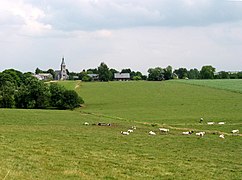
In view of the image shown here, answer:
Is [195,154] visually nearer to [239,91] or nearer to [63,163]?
[63,163]

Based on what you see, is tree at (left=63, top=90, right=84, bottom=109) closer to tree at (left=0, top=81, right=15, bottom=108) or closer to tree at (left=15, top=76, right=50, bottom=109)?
tree at (left=15, top=76, right=50, bottom=109)

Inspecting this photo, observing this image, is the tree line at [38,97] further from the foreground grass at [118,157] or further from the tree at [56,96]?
the foreground grass at [118,157]

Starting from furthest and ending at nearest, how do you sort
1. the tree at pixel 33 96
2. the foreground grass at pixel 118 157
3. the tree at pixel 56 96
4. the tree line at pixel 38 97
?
the tree at pixel 33 96 < the tree at pixel 56 96 < the tree line at pixel 38 97 < the foreground grass at pixel 118 157

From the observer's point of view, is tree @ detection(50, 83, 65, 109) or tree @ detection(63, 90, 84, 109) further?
tree @ detection(50, 83, 65, 109)

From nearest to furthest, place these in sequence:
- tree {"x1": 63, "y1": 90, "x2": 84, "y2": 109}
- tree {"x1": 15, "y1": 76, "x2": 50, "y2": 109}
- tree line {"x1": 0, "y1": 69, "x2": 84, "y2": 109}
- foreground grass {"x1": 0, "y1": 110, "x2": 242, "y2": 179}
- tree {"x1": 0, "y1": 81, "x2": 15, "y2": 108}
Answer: foreground grass {"x1": 0, "y1": 110, "x2": 242, "y2": 179}, tree {"x1": 63, "y1": 90, "x2": 84, "y2": 109}, tree line {"x1": 0, "y1": 69, "x2": 84, "y2": 109}, tree {"x1": 0, "y1": 81, "x2": 15, "y2": 108}, tree {"x1": 15, "y1": 76, "x2": 50, "y2": 109}

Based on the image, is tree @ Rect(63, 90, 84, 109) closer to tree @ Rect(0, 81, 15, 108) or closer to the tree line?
the tree line

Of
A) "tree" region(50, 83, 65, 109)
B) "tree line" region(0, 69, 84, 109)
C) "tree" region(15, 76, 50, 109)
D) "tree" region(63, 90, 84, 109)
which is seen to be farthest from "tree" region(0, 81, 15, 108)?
"tree" region(63, 90, 84, 109)

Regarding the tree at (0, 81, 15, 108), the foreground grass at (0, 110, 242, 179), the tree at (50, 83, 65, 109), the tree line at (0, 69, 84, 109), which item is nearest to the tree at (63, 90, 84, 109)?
the tree line at (0, 69, 84, 109)

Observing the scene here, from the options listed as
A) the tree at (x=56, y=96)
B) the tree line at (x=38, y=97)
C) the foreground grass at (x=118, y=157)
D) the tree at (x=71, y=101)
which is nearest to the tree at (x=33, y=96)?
the tree line at (x=38, y=97)

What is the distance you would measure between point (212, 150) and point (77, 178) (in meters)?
14.0

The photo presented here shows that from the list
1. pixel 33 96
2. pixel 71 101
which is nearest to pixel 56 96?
pixel 71 101

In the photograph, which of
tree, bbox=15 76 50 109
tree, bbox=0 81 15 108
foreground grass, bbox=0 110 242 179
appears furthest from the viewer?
tree, bbox=15 76 50 109

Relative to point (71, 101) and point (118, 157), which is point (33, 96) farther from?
point (118, 157)

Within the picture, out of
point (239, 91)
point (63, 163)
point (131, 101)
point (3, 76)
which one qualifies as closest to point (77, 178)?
point (63, 163)
